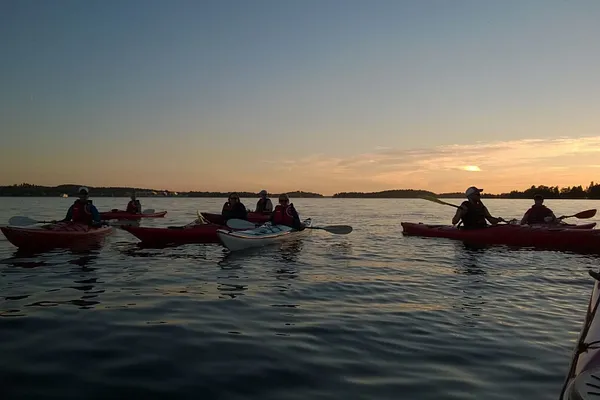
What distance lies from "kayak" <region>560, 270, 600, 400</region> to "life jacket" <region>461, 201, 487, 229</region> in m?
12.2

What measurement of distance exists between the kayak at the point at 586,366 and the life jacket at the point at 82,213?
558 inches

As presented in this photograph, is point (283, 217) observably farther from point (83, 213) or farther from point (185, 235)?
point (83, 213)

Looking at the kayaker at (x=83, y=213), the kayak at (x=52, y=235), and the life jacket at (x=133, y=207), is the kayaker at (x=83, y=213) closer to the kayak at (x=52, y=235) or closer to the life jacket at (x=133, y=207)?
the kayak at (x=52, y=235)

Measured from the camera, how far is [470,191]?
15.5 meters

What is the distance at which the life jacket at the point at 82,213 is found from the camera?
14.5 metres

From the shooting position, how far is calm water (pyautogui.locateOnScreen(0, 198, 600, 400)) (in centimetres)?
394

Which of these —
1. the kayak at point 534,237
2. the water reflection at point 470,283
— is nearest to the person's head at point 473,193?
the kayak at point 534,237

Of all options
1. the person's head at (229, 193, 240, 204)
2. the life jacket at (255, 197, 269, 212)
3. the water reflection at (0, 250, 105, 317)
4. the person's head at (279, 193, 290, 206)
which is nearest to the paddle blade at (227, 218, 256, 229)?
the person's head at (229, 193, 240, 204)

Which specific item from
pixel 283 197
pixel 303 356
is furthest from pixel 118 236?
pixel 303 356

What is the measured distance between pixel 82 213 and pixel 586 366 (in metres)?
14.5

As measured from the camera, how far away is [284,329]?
5.58 metres

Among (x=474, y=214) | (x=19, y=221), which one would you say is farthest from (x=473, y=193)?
(x=19, y=221)

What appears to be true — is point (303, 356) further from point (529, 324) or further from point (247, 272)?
point (247, 272)

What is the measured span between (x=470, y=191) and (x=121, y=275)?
11.6 metres
